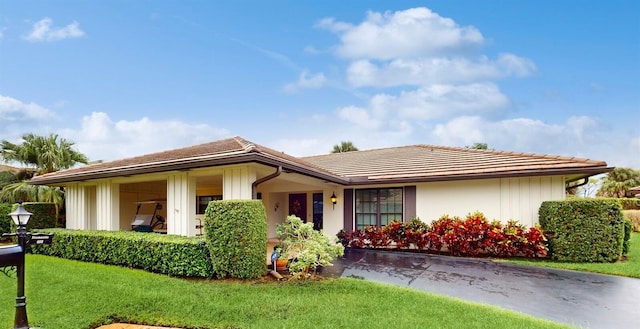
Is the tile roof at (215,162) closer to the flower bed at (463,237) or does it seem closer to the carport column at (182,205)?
the carport column at (182,205)

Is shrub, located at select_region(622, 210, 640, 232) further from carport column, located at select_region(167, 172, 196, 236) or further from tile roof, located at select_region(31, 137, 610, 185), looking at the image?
carport column, located at select_region(167, 172, 196, 236)

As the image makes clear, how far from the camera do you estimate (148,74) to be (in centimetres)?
1416

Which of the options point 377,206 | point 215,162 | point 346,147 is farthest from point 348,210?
point 346,147

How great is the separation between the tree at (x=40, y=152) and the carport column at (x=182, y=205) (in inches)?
393

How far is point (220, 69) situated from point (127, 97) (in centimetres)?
424

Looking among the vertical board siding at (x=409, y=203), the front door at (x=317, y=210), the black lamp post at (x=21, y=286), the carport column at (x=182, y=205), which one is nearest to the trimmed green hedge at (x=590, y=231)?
the vertical board siding at (x=409, y=203)

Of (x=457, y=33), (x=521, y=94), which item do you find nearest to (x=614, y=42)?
(x=521, y=94)

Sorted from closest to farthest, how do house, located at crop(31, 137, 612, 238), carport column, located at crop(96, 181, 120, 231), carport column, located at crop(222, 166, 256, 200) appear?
carport column, located at crop(222, 166, 256, 200), house, located at crop(31, 137, 612, 238), carport column, located at crop(96, 181, 120, 231)

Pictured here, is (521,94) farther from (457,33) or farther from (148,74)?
(148,74)

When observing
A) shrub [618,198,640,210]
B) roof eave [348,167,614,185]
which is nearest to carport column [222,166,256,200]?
roof eave [348,167,614,185]

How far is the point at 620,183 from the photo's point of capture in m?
29.6

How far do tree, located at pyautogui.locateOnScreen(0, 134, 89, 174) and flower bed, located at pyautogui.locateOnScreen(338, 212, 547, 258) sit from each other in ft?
46.2

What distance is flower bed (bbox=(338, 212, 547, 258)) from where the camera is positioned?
34.0 feet

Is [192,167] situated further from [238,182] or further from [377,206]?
[377,206]
